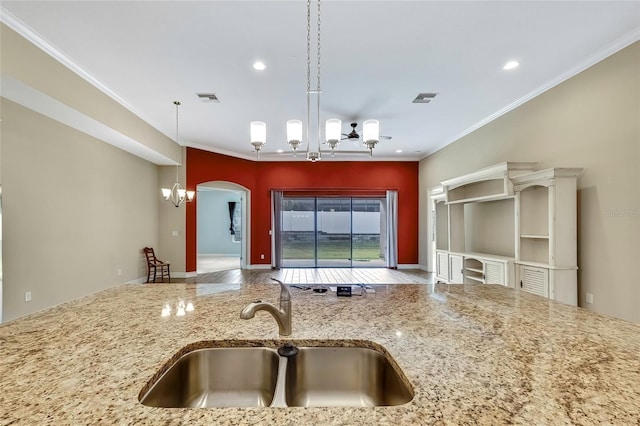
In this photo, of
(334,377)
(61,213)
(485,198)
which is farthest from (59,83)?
(485,198)

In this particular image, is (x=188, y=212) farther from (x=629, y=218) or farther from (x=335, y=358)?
(x=629, y=218)

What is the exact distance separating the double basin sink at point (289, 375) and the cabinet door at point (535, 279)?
3486 mm

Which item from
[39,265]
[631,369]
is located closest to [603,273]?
[631,369]

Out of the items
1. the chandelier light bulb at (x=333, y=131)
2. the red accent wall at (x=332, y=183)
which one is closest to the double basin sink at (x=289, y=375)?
the chandelier light bulb at (x=333, y=131)

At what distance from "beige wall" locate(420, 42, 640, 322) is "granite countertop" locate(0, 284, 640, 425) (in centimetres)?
240

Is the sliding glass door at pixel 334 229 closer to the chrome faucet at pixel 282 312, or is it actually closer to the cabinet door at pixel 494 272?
the cabinet door at pixel 494 272

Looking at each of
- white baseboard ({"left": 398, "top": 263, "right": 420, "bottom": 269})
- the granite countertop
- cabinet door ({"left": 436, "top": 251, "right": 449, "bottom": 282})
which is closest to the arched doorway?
white baseboard ({"left": 398, "top": 263, "right": 420, "bottom": 269})

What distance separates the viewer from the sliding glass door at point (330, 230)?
870 centimetres

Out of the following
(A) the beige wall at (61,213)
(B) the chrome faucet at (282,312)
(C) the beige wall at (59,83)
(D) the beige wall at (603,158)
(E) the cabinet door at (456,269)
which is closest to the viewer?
(B) the chrome faucet at (282,312)

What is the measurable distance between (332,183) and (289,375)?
24.2 feet

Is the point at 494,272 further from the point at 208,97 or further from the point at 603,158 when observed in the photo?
the point at 208,97

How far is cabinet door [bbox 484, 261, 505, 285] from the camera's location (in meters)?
4.23

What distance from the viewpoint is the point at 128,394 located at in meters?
0.75

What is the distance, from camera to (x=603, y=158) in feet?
10.8
